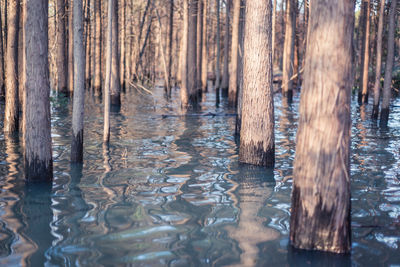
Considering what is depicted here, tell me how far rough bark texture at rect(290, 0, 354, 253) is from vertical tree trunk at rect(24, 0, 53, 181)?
12.6 feet

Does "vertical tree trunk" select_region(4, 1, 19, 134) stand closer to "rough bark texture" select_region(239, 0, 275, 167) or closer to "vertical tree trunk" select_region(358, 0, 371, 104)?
"rough bark texture" select_region(239, 0, 275, 167)

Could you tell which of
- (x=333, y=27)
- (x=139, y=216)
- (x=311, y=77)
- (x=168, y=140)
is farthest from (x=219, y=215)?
(x=168, y=140)

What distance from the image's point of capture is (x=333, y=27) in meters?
4.09

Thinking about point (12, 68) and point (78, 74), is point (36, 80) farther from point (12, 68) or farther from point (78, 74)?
point (12, 68)

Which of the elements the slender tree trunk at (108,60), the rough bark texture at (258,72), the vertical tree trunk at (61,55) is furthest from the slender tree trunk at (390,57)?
the vertical tree trunk at (61,55)

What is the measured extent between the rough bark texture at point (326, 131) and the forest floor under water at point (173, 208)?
0.30 m

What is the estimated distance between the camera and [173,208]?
19.5 ft

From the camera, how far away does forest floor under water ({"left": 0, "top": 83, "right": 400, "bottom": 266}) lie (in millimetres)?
4449

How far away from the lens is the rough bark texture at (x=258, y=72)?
786cm

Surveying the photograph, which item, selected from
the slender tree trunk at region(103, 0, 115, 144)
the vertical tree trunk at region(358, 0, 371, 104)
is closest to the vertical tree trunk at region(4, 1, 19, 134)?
the slender tree trunk at region(103, 0, 115, 144)

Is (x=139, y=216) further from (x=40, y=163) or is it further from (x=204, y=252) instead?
(x=40, y=163)

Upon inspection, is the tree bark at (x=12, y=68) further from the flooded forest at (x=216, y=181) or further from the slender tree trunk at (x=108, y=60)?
the slender tree trunk at (x=108, y=60)

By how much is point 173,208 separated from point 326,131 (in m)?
2.51

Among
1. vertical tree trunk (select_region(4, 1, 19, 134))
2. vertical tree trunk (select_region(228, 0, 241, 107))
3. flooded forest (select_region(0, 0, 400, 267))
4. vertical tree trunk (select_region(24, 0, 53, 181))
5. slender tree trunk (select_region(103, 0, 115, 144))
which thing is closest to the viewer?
flooded forest (select_region(0, 0, 400, 267))
